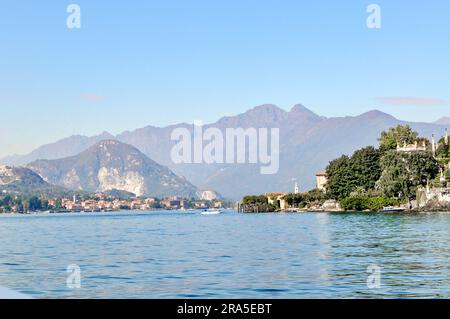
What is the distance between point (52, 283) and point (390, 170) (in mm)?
109724

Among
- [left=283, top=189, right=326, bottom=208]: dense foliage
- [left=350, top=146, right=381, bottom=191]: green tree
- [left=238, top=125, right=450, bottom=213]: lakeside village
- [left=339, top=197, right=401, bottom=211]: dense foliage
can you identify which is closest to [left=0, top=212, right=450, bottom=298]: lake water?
[left=238, top=125, right=450, bottom=213]: lakeside village

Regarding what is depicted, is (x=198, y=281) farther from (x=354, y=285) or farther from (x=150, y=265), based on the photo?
(x=150, y=265)

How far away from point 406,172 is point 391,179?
9.70 feet

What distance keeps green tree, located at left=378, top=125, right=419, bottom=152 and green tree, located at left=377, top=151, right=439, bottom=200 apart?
88.2 feet

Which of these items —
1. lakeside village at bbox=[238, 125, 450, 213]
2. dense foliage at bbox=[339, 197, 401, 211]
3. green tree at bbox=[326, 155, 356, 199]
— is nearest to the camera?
lakeside village at bbox=[238, 125, 450, 213]

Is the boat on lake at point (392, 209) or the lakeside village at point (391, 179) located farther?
the boat on lake at point (392, 209)

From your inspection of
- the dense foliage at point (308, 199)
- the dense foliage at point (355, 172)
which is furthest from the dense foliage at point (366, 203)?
the dense foliage at point (308, 199)

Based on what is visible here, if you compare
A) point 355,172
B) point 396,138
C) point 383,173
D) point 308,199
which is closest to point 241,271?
point 383,173

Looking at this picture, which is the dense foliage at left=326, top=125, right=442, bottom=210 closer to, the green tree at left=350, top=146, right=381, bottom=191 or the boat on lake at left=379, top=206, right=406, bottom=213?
the green tree at left=350, top=146, right=381, bottom=191

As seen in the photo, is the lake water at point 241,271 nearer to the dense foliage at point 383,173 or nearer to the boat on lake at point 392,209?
the dense foliage at point 383,173

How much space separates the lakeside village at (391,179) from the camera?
131500 mm

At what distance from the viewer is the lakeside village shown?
132 m
